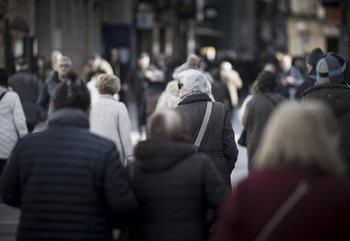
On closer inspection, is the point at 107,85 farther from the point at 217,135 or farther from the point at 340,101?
the point at 340,101

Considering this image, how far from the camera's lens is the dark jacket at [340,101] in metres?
6.24

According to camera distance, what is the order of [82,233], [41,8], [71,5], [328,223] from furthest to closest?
[71,5]
[41,8]
[82,233]
[328,223]

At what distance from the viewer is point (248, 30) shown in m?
105

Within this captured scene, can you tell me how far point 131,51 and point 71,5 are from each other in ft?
28.1

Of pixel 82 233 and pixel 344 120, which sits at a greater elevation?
pixel 344 120

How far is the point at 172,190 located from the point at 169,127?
387mm

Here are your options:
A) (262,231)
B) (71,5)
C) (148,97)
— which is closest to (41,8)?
(71,5)

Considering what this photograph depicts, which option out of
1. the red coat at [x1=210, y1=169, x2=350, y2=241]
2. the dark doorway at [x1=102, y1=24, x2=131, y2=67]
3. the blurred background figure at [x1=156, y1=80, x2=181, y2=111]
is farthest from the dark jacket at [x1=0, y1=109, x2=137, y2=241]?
the dark doorway at [x1=102, y1=24, x2=131, y2=67]

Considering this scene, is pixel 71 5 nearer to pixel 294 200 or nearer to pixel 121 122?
pixel 121 122

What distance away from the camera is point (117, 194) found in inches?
197

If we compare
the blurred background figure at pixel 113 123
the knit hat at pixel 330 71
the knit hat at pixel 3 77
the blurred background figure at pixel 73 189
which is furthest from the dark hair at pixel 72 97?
the knit hat at pixel 3 77

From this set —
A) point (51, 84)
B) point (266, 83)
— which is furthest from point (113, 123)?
point (51, 84)

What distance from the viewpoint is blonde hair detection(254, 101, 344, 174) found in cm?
379

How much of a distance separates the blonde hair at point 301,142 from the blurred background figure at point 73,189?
Result: 1.35 m
